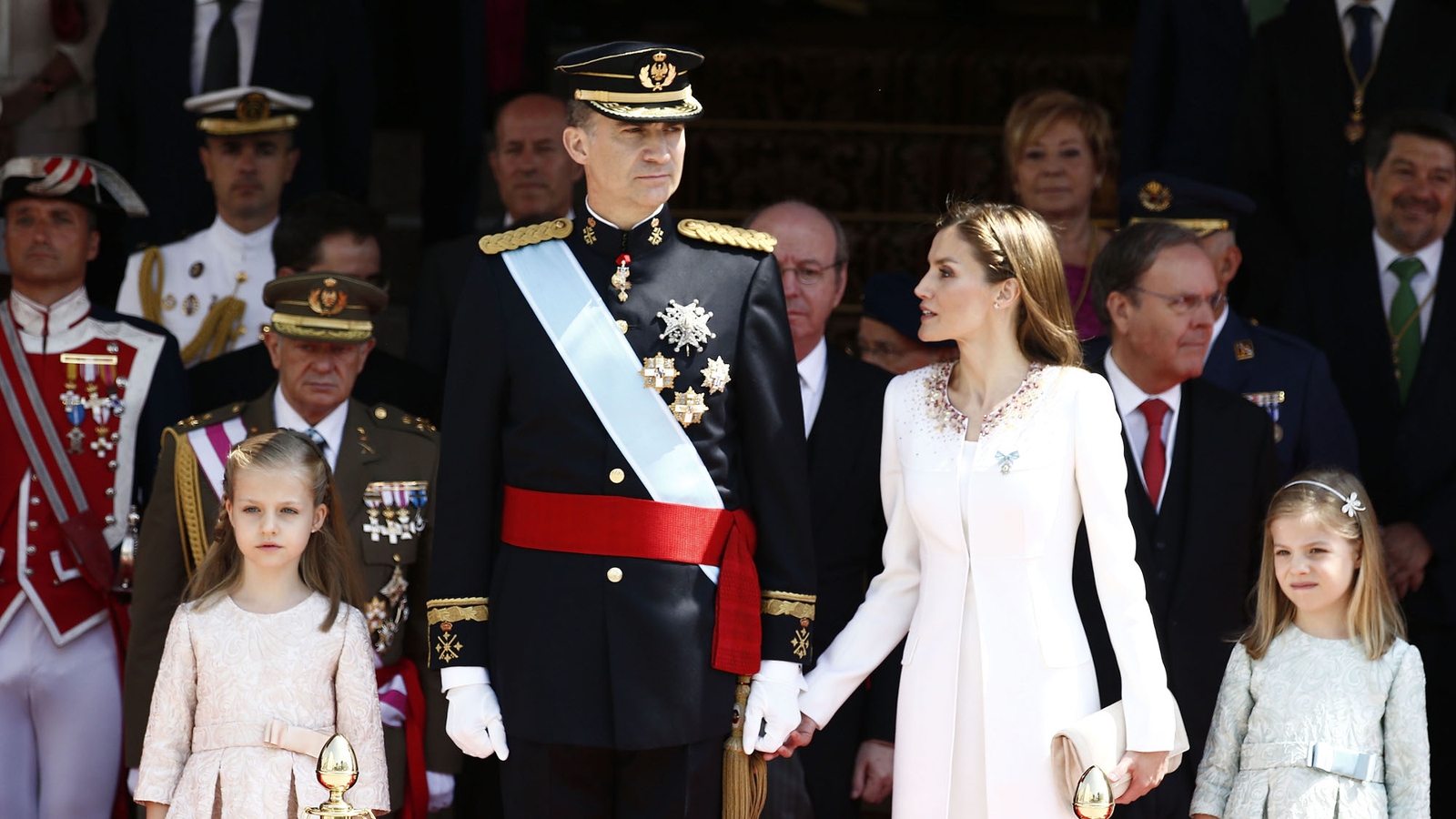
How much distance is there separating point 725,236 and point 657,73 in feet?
1.07

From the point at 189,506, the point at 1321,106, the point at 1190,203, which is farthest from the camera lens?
the point at 1321,106

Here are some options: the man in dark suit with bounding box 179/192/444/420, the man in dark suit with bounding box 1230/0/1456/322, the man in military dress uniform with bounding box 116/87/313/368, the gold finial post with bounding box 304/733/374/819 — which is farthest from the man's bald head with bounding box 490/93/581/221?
the gold finial post with bounding box 304/733/374/819

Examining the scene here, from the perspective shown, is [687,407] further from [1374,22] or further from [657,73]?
[1374,22]

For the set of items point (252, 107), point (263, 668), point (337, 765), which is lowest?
point (263, 668)

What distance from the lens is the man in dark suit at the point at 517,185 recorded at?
546 cm

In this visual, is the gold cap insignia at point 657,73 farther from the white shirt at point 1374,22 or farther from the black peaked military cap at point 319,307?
the white shirt at point 1374,22

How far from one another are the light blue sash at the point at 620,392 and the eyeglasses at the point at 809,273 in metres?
1.20

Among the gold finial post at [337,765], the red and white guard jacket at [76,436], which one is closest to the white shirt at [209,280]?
the red and white guard jacket at [76,436]

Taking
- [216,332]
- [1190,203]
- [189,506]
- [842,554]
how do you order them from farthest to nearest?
[216,332] → [1190,203] → [189,506] → [842,554]

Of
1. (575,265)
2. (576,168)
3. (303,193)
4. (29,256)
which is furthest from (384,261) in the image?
(575,265)

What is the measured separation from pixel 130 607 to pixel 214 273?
132cm

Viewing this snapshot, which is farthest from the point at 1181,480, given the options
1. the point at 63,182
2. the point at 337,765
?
the point at 63,182

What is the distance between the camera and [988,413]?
3.54 m

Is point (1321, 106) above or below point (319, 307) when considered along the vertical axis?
above
